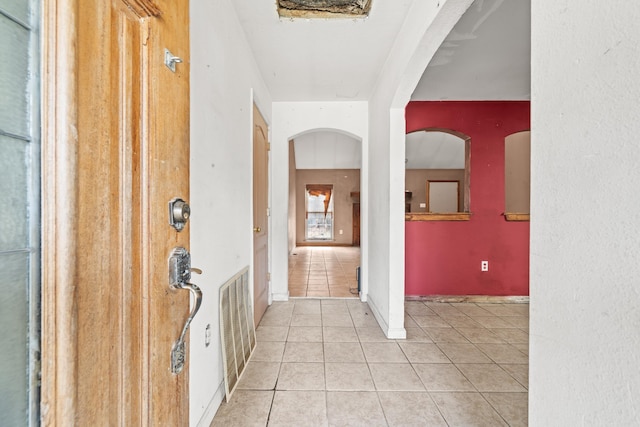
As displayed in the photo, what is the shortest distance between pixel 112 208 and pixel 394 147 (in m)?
2.26

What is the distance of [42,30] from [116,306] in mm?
444

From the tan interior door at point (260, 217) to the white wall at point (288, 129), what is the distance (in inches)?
16.2

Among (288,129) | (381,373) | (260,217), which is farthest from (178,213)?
(288,129)

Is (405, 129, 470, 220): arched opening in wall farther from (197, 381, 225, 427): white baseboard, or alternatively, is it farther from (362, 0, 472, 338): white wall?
(197, 381, 225, 427): white baseboard

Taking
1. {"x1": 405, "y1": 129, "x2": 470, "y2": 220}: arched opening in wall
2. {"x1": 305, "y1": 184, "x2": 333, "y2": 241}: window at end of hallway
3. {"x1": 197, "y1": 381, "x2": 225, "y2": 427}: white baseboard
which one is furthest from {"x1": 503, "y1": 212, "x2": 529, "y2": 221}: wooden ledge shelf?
{"x1": 305, "y1": 184, "x2": 333, "y2": 241}: window at end of hallway

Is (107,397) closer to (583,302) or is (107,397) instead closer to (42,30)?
(42,30)

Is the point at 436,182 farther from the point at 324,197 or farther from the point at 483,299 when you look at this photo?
the point at 483,299

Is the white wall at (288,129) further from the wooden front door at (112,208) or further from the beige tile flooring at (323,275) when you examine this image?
the wooden front door at (112,208)

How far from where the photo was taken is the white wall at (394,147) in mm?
1658

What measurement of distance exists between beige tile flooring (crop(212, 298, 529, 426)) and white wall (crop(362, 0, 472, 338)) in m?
0.36

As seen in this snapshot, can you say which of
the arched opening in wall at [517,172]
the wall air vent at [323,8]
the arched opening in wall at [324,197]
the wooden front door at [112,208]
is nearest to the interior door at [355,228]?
the arched opening in wall at [324,197]

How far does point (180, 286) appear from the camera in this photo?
2.15 feet

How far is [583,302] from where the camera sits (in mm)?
587

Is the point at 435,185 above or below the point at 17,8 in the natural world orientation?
above
